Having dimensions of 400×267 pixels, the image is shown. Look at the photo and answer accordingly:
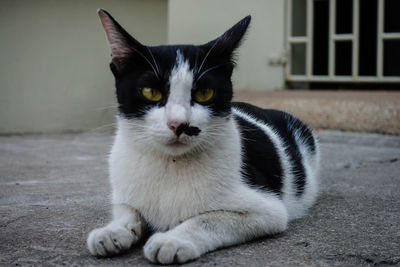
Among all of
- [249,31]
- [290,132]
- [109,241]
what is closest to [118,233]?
[109,241]

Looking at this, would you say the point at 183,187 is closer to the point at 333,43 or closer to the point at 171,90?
the point at 171,90

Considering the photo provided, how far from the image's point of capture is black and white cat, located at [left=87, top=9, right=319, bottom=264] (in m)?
1.88

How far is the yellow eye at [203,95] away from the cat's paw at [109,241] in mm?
545

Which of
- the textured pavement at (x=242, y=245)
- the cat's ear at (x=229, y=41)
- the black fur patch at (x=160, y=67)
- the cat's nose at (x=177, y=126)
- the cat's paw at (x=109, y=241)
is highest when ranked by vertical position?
the cat's ear at (x=229, y=41)

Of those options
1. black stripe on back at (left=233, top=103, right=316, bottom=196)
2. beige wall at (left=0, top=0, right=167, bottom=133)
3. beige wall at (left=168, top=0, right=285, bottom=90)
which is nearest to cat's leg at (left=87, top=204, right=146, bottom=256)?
black stripe on back at (left=233, top=103, right=316, bottom=196)

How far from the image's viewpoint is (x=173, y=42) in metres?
5.64

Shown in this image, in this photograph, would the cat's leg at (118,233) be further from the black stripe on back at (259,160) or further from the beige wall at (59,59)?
the beige wall at (59,59)

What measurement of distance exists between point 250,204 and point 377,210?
81cm

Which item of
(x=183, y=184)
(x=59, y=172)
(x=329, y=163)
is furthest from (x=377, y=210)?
(x=59, y=172)

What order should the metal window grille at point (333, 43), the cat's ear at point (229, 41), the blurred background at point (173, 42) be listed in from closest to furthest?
the cat's ear at point (229, 41)
the metal window grille at point (333, 43)
the blurred background at point (173, 42)

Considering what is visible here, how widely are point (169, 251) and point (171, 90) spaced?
56cm

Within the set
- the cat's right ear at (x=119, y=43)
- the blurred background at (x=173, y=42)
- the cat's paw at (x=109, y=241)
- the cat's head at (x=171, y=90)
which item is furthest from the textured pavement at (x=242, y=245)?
the blurred background at (x=173, y=42)

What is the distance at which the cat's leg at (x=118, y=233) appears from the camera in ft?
6.05

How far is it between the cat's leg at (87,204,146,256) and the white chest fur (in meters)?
0.04
